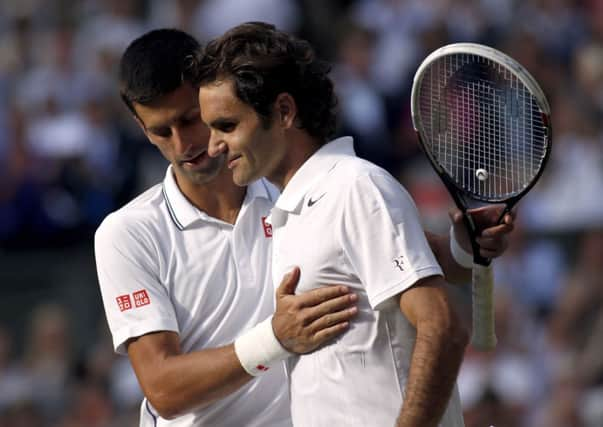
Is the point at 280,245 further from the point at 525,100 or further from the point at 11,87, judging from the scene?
the point at 11,87

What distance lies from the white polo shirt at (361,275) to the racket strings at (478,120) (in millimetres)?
416

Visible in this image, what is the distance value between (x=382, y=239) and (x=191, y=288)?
3.28 ft

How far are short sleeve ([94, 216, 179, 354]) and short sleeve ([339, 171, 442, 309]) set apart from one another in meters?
0.89

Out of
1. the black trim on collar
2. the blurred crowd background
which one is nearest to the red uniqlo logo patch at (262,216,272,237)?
the black trim on collar

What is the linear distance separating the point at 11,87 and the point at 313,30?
2.56 metres

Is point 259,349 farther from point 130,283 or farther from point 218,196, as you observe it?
point 218,196

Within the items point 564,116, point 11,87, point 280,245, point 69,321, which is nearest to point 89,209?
point 69,321

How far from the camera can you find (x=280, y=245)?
13.1 ft

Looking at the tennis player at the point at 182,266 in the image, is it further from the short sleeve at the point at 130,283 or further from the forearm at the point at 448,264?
the forearm at the point at 448,264

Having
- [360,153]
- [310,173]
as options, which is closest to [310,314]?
[310,173]

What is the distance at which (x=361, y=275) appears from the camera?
12.2ft

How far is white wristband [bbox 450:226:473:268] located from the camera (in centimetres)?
436

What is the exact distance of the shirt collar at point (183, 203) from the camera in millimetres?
4547

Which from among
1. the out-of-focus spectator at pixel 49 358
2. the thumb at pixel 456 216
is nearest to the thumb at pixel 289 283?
the thumb at pixel 456 216
